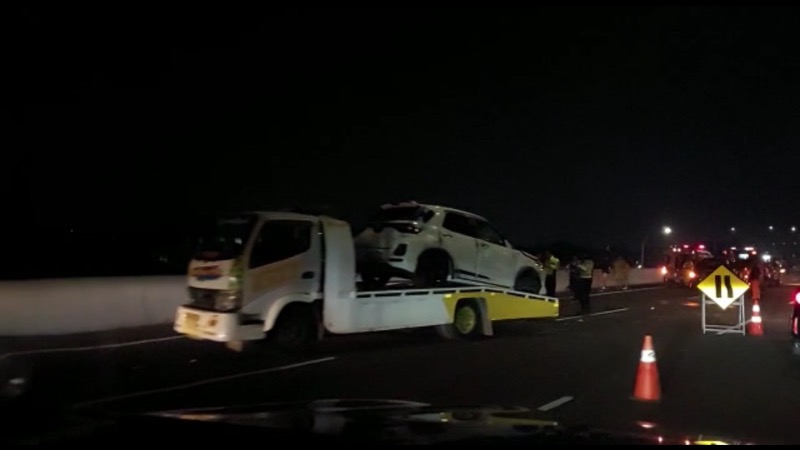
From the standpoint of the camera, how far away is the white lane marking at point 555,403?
10.1 meters

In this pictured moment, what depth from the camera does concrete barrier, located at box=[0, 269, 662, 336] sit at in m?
15.9

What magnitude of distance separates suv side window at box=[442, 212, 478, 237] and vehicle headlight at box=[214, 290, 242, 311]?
15.7 ft

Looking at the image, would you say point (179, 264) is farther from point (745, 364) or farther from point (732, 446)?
point (732, 446)

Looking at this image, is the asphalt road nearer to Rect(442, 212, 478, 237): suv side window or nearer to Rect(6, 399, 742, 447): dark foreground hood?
Rect(442, 212, 478, 237): suv side window

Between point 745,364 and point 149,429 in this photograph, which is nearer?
point 149,429

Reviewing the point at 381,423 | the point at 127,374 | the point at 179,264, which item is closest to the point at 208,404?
the point at 127,374

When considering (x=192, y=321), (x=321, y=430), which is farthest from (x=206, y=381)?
(x=321, y=430)

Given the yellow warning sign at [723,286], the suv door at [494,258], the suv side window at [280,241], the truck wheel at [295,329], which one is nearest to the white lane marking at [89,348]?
the truck wheel at [295,329]

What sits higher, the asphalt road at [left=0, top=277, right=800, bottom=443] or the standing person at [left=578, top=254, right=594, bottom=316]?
the standing person at [left=578, top=254, right=594, bottom=316]

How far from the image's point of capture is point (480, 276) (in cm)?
1806

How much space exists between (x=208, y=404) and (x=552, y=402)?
363 cm

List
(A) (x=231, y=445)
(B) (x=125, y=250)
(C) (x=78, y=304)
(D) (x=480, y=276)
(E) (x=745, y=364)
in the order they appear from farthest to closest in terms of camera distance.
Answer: (B) (x=125, y=250) < (D) (x=480, y=276) < (C) (x=78, y=304) < (E) (x=745, y=364) < (A) (x=231, y=445)

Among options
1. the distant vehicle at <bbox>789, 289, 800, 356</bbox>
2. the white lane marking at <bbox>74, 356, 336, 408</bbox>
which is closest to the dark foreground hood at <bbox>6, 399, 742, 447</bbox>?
the white lane marking at <bbox>74, 356, 336, 408</bbox>

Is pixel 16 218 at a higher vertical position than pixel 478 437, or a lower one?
higher
